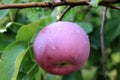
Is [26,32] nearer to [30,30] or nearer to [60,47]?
[30,30]

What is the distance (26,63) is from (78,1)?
291mm

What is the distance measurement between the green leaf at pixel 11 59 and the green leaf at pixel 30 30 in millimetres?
26

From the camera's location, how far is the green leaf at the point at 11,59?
110 centimetres

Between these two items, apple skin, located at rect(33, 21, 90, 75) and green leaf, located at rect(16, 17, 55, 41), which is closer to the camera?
apple skin, located at rect(33, 21, 90, 75)

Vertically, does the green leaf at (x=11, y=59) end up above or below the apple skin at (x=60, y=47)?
below

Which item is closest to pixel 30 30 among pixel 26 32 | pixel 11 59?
pixel 26 32

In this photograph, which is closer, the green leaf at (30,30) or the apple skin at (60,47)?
the apple skin at (60,47)

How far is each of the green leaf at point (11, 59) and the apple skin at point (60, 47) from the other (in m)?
0.07

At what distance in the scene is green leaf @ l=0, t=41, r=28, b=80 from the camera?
43.3 inches

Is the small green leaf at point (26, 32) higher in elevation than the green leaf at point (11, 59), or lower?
higher

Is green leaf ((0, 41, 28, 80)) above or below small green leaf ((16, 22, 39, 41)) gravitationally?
below

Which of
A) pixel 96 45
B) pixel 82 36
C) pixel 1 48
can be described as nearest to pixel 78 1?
pixel 82 36

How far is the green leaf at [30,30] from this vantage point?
1.14 meters

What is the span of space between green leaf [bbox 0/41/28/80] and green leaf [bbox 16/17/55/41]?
26 mm
